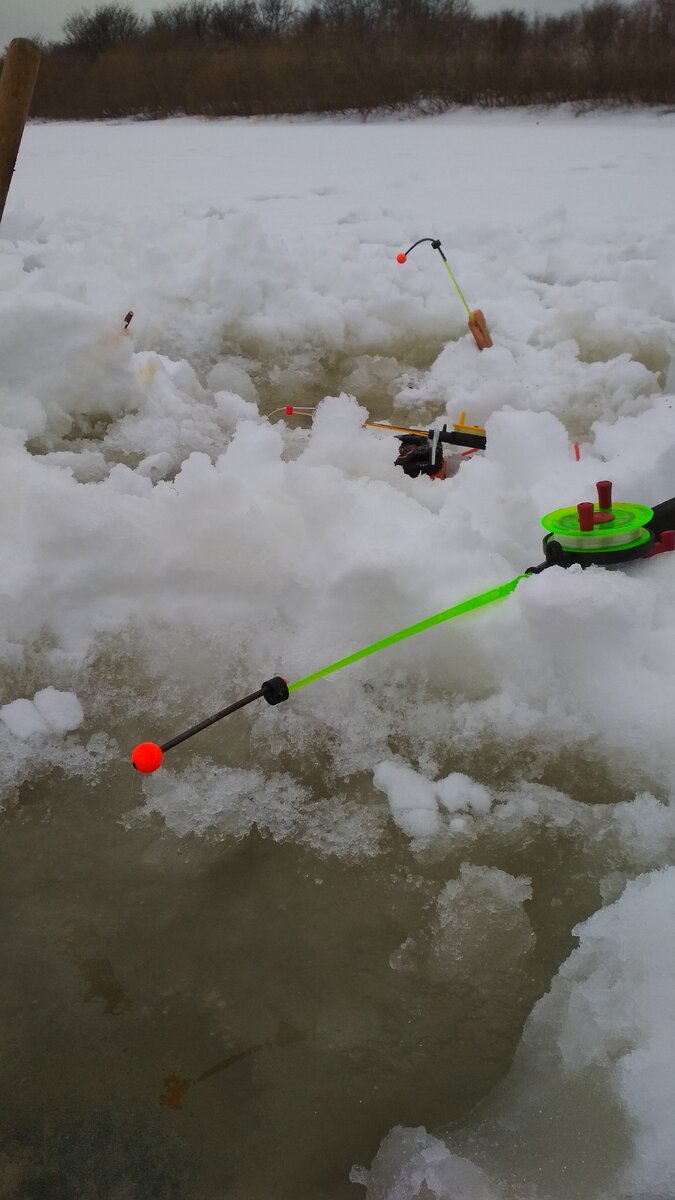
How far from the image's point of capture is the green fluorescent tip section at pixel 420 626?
189 centimetres

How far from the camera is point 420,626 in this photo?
196cm

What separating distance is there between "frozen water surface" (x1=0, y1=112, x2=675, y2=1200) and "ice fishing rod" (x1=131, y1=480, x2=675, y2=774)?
50mm

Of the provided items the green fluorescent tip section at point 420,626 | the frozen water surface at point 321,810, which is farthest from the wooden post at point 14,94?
the green fluorescent tip section at point 420,626

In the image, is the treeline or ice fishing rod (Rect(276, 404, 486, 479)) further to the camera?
the treeline

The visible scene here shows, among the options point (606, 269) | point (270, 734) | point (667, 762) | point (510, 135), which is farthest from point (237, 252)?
point (510, 135)

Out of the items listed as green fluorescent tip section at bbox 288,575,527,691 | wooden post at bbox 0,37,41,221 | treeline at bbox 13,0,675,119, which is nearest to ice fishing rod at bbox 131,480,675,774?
green fluorescent tip section at bbox 288,575,527,691

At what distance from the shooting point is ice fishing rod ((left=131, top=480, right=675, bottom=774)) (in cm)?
199

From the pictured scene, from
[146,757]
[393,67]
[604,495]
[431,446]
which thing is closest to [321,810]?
[146,757]

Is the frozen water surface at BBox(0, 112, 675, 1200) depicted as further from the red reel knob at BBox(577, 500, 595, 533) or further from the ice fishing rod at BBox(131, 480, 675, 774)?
the red reel knob at BBox(577, 500, 595, 533)

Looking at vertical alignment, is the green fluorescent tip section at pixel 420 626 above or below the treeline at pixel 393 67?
below

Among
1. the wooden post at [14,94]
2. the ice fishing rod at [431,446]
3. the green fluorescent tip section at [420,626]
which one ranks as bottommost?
the green fluorescent tip section at [420,626]

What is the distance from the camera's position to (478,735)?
74.4 inches

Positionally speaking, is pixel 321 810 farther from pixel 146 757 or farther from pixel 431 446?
pixel 431 446

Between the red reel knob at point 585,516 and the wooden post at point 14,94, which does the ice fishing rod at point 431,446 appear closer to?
the red reel knob at point 585,516
